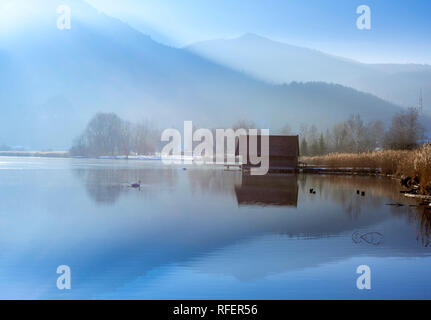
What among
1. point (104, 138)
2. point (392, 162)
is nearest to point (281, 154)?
point (392, 162)

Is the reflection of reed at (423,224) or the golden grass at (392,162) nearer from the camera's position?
the reflection of reed at (423,224)

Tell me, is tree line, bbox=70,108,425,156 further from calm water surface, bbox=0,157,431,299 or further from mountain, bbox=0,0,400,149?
calm water surface, bbox=0,157,431,299

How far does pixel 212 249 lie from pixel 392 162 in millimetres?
34601

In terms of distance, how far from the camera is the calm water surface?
8.26 metres

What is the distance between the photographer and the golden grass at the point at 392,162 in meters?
22.2

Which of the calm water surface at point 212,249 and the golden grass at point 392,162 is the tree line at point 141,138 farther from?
the calm water surface at point 212,249

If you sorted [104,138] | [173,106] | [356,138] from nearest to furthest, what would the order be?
[356,138] < [104,138] < [173,106]

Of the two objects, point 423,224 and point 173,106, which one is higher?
point 173,106

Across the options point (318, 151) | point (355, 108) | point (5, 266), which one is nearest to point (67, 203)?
point (5, 266)

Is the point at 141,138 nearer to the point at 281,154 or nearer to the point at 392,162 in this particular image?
the point at 281,154

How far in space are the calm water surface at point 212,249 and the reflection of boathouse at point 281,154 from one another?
104ft

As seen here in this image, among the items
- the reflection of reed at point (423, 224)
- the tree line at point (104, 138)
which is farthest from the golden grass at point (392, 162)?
the tree line at point (104, 138)

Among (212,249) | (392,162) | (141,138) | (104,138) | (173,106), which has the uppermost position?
(173,106)

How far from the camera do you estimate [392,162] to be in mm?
41812
